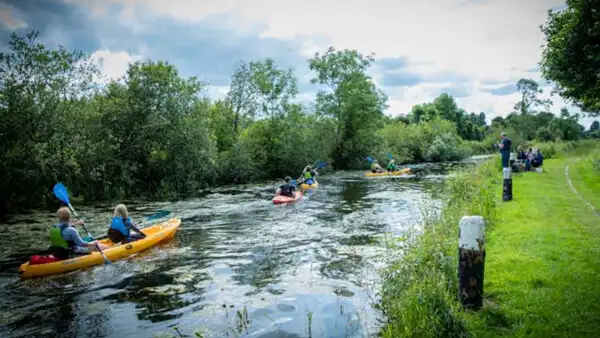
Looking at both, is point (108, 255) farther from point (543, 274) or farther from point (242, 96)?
point (242, 96)

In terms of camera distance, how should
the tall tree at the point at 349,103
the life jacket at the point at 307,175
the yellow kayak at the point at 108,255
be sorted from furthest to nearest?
the tall tree at the point at 349,103 < the life jacket at the point at 307,175 < the yellow kayak at the point at 108,255

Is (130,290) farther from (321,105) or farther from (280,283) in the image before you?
(321,105)

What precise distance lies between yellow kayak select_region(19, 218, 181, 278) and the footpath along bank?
6.82 metres

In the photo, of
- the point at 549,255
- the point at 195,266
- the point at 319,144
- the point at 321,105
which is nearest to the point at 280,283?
the point at 195,266

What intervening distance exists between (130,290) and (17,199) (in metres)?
13.3

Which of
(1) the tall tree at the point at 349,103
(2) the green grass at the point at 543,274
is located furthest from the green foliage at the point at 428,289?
(1) the tall tree at the point at 349,103

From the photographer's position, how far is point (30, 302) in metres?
7.32

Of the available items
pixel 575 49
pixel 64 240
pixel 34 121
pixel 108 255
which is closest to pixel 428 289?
pixel 108 255

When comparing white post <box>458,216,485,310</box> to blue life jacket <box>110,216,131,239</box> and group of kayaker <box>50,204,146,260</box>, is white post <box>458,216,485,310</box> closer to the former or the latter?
group of kayaker <box>50,204,146,260</box>

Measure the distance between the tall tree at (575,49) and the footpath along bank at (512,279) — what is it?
18.0 feet

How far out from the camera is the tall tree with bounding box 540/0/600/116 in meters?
12.3

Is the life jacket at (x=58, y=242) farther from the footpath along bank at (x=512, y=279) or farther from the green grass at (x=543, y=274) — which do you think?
the green grass at (x=543, y=274)

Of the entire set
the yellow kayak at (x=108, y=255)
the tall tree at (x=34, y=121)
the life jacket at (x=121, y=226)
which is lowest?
the yellow kayak at (x=108, y=255)

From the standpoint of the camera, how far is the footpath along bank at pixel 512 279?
452 cm
